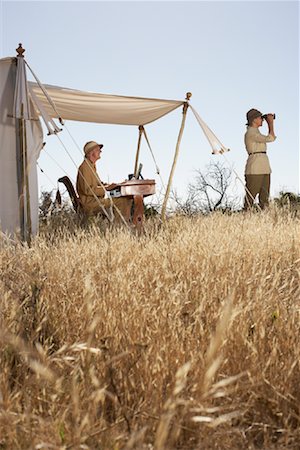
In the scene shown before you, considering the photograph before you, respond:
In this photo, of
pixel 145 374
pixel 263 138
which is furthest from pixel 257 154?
pixel 145 374

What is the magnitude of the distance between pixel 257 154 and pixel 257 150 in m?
0.07

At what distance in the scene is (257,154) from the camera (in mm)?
8680

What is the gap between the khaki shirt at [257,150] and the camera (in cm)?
858

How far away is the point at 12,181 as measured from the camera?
6230 millimetres

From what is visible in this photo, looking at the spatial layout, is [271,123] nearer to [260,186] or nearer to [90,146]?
[260,186]

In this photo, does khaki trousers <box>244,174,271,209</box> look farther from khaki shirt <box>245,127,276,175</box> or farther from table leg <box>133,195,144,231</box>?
table leg <box>133,195,144,231</box>

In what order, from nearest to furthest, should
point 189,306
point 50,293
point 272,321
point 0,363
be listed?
1. point 0,363
2. point 272,321
3. point 189,306
4. point 50,293

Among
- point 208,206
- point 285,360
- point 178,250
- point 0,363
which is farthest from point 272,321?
point 208,206

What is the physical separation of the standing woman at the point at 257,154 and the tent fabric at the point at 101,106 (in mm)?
1351

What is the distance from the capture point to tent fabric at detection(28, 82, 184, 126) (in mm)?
7203

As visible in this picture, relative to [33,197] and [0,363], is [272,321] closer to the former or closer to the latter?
[0,363]

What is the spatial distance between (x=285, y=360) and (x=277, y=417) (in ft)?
0.79

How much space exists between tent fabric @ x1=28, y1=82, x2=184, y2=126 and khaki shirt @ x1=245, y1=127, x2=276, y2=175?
4.50ft

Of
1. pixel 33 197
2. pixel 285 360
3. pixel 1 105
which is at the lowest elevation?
pixel 285 360
